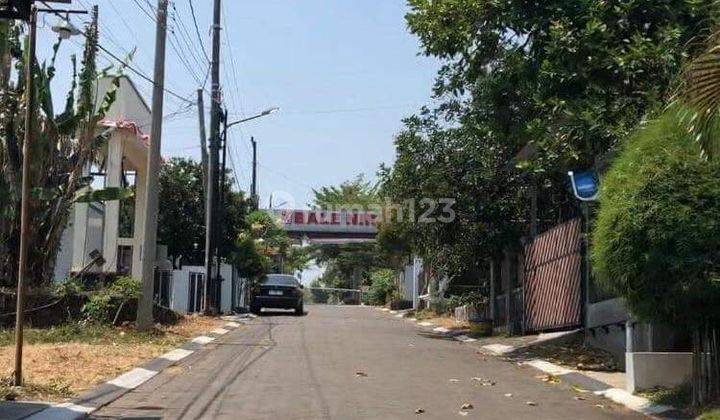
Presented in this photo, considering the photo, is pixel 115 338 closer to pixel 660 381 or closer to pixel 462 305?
pixel 660 381

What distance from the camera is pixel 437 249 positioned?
894 inches

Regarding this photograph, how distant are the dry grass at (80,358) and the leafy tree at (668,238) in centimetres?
628

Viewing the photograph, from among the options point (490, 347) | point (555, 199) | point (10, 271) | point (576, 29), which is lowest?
point (490, 347)

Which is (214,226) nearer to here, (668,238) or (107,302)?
(107,302)

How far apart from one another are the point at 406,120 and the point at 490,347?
21.1ft

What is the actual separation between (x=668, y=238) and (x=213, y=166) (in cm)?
2087

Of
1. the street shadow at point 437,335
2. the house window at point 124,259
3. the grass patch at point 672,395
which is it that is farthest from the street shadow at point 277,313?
the grass patch at point 672,395

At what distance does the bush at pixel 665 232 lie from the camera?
28.6ft

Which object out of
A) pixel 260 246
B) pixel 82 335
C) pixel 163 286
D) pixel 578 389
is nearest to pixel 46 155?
pixel 82 335

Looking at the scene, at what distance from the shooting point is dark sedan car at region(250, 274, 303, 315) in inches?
1229

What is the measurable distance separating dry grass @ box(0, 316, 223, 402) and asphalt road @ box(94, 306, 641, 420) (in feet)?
2.43

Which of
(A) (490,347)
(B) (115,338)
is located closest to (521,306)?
(A) (490,347)

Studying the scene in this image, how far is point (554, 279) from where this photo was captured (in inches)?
711

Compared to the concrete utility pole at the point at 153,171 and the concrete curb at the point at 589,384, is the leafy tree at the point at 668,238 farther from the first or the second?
the concrete utility pole at the point at 153,171
